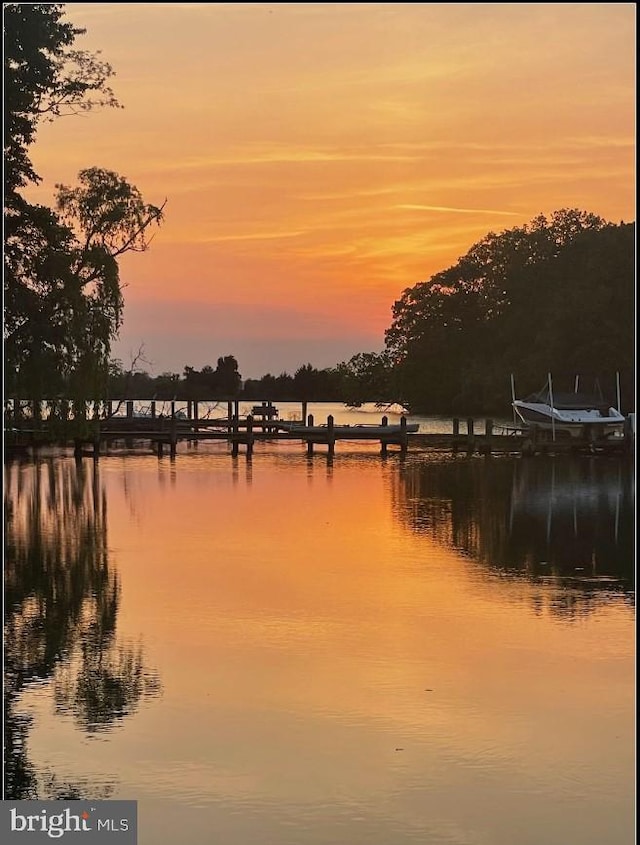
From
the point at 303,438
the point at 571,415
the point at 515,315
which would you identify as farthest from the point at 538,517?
the point at 515,315

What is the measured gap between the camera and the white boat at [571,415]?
55531mm

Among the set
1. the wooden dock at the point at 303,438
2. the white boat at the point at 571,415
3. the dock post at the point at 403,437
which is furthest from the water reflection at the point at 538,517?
the white boat at the point at 571,415

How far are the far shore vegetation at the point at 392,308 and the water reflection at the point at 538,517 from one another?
7541mm

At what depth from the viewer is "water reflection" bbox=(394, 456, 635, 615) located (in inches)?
780

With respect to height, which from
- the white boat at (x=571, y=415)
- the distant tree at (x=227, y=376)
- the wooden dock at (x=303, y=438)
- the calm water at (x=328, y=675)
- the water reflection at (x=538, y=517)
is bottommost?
the calm water at (x=328, y=675)

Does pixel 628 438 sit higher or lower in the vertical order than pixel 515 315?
lower

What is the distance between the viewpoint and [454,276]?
102875 mm

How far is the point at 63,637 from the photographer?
1454 centimetres

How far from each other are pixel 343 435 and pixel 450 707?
39.0 metres

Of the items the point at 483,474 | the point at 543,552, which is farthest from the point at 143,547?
the point at 483,474

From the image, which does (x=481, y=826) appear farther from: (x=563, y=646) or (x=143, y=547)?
(x=143, y=547)

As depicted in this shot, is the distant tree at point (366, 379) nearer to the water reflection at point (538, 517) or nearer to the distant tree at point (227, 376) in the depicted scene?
the distant tree at point (227, 376)

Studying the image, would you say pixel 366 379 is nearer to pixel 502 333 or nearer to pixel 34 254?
pixel 502 333

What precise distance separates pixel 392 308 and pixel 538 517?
81591mm
